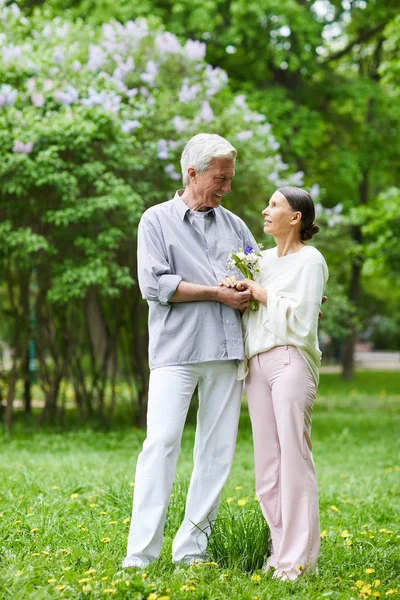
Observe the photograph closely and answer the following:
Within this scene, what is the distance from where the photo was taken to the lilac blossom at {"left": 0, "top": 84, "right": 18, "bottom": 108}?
29.7 ft

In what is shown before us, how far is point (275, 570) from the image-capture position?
387cm

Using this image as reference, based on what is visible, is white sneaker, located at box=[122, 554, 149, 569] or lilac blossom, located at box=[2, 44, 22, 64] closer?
white sneaker, located at box=[122, 554, 149, 569]

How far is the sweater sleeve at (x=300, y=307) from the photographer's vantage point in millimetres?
3789

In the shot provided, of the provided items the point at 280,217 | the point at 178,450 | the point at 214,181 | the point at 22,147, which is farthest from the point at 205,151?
the point at 22,147

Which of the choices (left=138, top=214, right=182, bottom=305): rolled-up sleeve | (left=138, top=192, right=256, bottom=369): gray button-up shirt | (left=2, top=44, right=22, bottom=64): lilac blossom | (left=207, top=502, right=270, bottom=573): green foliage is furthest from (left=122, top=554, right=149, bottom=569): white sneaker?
(left=2, top=44, right=22, bottom=64): lilac blossom

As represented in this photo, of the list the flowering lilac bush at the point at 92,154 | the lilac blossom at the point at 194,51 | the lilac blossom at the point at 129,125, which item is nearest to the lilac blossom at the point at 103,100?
the flowering lilac bush at the point at 92,154

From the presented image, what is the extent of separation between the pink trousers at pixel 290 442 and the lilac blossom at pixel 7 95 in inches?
242

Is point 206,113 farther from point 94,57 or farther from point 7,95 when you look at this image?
point 7,95

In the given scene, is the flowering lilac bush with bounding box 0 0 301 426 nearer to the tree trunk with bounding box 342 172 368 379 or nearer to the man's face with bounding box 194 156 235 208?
the man's face with bounding box 194 156 235 208

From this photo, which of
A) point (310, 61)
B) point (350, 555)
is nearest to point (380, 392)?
point (310, 61)

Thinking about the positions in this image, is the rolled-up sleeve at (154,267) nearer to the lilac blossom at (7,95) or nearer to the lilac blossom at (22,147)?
the lilac blossom at (22,147)

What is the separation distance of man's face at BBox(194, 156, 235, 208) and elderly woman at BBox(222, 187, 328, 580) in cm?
26

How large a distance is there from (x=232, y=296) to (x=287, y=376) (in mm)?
457

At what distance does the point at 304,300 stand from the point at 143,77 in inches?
269
